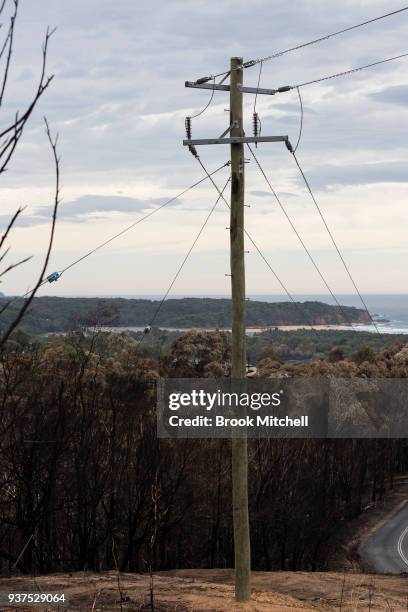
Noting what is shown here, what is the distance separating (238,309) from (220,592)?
20.6ft

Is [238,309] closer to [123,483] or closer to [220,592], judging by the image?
[220,592]

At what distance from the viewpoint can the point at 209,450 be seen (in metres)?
35.5

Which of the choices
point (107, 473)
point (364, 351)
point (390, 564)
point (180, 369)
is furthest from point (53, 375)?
point (364, 351)

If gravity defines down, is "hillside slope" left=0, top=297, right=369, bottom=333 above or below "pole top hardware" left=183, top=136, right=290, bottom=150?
below

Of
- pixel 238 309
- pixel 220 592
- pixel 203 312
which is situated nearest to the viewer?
pixel 238 309

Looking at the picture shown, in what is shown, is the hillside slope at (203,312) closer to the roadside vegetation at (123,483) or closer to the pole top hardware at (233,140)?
the roadside vegetation at (123,483)

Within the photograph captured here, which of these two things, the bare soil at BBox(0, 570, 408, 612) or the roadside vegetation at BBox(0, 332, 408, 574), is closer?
the bare soil at BBox(0, 570, 408, 612)

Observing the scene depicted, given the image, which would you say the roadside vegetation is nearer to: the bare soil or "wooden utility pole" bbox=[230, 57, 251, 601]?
the bare soil

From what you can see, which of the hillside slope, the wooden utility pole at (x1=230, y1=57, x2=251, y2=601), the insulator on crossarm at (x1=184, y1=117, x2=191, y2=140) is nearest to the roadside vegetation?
the wooden utility pole at (x1=230, y1=57, x2=251, y2=601)

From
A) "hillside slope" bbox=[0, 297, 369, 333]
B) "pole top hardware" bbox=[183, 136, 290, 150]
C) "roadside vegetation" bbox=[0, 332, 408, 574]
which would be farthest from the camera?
"hillside slope" bbox=[0, 297, 369, 333]

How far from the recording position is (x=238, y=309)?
1291 cm

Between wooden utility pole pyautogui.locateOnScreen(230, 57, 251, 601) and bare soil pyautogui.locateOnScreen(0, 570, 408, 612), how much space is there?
33.6 inches

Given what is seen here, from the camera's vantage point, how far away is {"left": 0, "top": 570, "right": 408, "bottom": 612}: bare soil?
1369 cm

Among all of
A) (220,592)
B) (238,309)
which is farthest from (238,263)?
(220,592)
